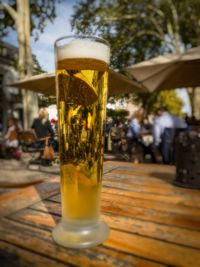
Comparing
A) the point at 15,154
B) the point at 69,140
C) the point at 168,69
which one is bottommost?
the point at 15,154

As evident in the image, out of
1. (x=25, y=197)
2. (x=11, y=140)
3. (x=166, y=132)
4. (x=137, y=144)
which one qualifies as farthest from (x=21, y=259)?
(x=11, y=140)

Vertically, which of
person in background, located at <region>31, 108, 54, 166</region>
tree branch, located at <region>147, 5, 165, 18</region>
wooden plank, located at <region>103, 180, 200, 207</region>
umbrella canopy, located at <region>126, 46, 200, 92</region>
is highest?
tree branch, located at <region>147, 5, 165, 18</region>

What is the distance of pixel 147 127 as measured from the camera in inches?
299

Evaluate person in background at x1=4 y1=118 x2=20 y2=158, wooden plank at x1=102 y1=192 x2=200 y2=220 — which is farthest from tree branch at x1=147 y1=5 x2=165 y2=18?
wooden plank at x1=102 y1=192 x2=200 y2=220

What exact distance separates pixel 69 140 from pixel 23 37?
1942mm

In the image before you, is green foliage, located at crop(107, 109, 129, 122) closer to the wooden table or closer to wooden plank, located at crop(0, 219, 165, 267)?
the wooden table

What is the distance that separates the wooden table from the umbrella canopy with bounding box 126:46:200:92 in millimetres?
1788

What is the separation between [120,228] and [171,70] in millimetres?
2807

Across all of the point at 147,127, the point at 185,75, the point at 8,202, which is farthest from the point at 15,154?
the point at 8,202

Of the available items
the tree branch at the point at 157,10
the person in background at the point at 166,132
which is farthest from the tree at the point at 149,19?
the person in background at the point at 166,132

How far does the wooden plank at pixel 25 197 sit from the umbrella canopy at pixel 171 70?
1927mm

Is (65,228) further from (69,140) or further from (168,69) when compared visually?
(168,69)

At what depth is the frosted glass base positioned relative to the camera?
0.88m

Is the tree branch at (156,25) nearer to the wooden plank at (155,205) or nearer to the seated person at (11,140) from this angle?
the seated person at (11,140)
